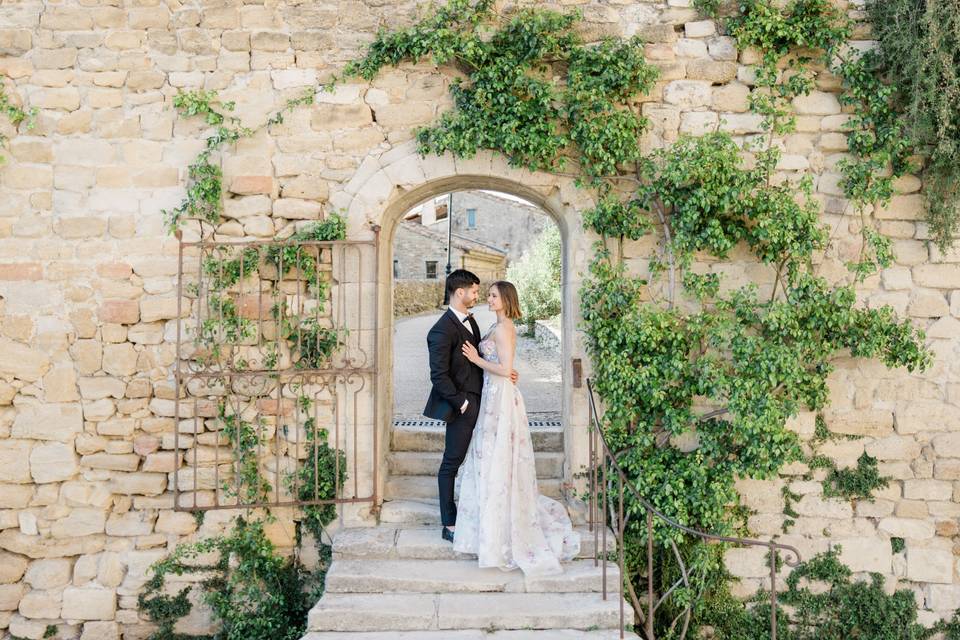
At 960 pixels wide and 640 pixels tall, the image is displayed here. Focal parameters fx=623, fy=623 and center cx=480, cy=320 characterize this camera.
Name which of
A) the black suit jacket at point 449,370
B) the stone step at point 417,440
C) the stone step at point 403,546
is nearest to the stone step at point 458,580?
the stone step at point 403,546

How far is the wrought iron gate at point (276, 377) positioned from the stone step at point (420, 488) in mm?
287

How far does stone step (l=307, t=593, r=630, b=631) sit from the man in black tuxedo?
0.55m

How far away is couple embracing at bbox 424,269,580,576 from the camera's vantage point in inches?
154

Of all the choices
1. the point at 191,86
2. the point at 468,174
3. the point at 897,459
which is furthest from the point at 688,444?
the point at 191,86

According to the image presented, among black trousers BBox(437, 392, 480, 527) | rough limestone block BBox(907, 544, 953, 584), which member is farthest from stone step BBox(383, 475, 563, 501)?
rough limestone block BBox(907, 544, 953, 584)

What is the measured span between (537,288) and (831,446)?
10.1 meters

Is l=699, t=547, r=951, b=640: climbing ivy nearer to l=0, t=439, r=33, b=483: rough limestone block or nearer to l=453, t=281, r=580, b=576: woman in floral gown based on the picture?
l=453, t=281, r=580, b=576: woman in floral gown

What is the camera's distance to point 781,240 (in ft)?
13.4

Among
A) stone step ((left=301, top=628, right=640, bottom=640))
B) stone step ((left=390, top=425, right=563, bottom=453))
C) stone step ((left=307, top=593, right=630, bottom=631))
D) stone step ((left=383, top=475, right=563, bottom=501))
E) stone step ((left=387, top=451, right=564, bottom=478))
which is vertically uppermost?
stone step ((left=390, top=425, right=563, bottom=453))

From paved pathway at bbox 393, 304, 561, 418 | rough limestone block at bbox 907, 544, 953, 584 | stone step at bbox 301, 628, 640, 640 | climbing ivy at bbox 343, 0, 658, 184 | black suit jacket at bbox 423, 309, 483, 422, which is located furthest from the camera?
paved pathway at bbox 393, 304, 561, 418

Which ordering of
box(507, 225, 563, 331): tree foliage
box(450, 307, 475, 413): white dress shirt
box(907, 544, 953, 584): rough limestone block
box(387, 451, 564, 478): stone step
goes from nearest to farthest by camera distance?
box(450, 307, 475, 413): white dress shirt → box(907, 544, 953, 584): rough limestone block → box(387, 451, 564, 478): stone step → box(507, 225, 563, 331): tree foliage

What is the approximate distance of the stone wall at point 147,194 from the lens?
4426 mm

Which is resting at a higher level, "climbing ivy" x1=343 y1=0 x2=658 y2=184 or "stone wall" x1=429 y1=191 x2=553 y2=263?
"stone wall" x1=429 y1=191 x2=553 y2=263

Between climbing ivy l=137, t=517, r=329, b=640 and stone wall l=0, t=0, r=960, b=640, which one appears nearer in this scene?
climbing ivy l=137, t=517, r=329, b=640
